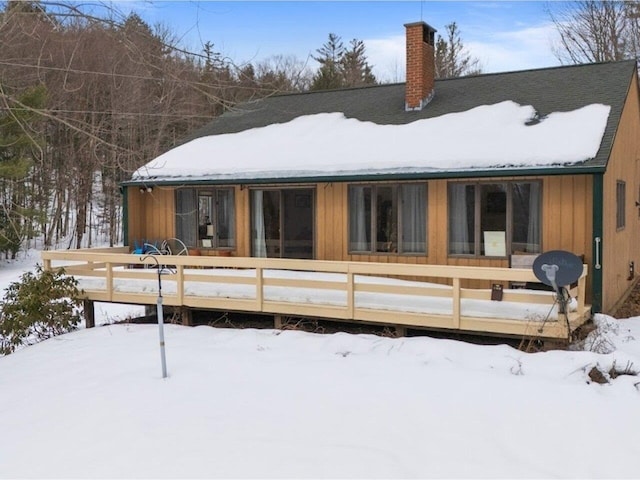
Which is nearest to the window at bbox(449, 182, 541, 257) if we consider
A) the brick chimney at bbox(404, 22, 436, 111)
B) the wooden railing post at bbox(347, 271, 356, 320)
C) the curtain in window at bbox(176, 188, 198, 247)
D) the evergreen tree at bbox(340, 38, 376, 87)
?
the wooden railing post at bbox(347, 271, 356, 320)

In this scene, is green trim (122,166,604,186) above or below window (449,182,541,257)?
above

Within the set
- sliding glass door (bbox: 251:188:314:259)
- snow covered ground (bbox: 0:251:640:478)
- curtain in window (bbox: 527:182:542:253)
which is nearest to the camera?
snow covered ground (bbox: 0:251:640:478)

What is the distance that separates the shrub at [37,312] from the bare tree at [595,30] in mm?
22056

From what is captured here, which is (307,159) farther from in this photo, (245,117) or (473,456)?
(473,456)

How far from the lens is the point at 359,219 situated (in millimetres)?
10344

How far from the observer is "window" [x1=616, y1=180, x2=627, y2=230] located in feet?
33.6

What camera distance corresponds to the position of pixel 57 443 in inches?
196

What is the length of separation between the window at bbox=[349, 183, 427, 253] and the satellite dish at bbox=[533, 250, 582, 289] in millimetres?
3042

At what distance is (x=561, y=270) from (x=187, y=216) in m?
7.54

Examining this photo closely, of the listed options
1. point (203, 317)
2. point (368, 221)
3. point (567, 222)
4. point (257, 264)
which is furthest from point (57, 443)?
point (567, 222)

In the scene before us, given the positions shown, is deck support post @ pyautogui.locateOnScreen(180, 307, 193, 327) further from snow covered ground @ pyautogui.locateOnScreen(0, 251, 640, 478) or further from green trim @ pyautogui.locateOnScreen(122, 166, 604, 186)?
green trim @ pyautogui.locateOnScreen(122, 166, 604, 186)

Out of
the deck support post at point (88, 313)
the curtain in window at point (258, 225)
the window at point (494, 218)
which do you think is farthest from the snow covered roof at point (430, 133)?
the deck support post at point (88, 313)

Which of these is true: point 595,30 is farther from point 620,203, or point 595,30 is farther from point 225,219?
point 225,219

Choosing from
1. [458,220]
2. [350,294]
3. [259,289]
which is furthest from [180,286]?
[458,220]
